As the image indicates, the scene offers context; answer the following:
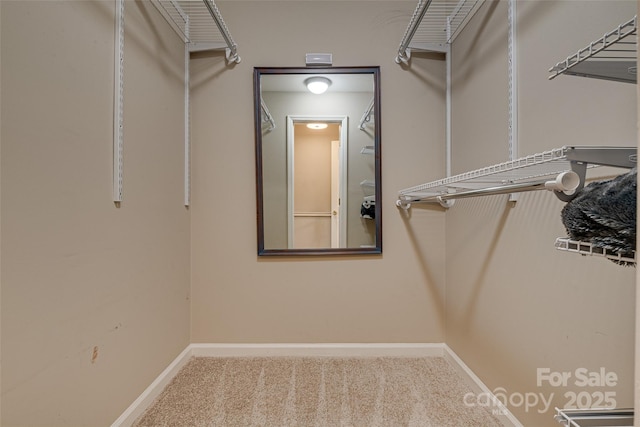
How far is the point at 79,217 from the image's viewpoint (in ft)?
3.18

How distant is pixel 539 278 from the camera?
3.42 feet

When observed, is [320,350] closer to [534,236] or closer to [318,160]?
[318,160]

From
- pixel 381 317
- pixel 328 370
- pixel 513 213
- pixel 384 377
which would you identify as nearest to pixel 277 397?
pixel 328 370

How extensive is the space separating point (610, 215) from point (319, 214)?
1433 millimetres

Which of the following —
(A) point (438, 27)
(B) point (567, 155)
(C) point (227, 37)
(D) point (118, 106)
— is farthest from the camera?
(A) point (438, 27)

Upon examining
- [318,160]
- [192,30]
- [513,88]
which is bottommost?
[318,160]

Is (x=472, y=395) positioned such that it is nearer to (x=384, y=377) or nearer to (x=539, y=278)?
(x=384, y=377)

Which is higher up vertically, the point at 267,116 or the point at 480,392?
the point at 267,116

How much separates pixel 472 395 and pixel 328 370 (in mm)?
752

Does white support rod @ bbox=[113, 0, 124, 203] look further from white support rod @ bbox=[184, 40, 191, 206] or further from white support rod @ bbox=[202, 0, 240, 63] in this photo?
white support rod @ bbox=[184, 40, 191, 206]

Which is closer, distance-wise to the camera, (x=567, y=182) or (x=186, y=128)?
(x=567, y=182)

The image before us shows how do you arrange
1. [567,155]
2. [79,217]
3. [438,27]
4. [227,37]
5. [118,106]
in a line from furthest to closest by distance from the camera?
1. [438,27]
2. [227,37]
3. [118,106]
4. [79,217]
5. [567,155]

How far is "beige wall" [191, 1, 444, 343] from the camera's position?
178cm

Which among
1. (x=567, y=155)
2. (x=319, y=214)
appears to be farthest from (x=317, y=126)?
(x=567, y=155)
